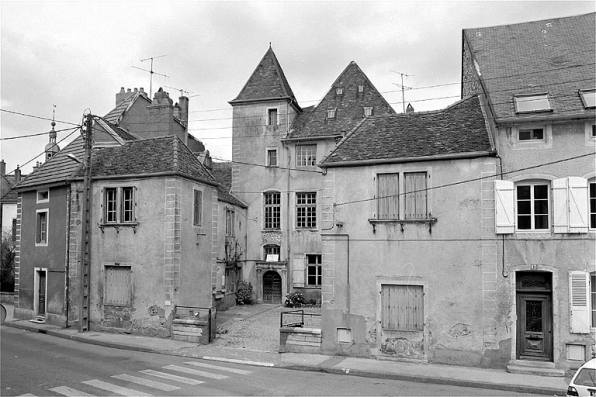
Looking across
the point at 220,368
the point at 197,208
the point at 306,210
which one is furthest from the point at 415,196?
the point at 306,210

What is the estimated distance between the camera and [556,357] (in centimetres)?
1458

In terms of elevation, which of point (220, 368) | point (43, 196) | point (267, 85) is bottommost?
point (220, 368)

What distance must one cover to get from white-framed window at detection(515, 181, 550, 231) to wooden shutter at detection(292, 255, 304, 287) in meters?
17.1

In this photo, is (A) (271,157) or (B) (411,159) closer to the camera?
(B) (411,159)

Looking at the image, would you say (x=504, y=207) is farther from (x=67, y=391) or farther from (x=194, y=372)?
(x=67, y=391)

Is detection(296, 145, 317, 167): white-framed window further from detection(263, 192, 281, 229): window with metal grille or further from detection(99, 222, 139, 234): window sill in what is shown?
detection(99, 222, 139, 234): window sill

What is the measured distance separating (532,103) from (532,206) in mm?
3129

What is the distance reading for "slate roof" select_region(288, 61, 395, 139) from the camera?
31219 mm

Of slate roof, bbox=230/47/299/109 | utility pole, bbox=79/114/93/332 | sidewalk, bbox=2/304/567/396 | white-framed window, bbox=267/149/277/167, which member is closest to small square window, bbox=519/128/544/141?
sidewalk, bbox=2/304/567/396

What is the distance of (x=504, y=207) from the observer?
15273 millimetres

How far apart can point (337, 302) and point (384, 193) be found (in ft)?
13.0

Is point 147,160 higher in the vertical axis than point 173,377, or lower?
higher

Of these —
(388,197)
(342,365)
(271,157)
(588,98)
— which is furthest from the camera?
(271,157)

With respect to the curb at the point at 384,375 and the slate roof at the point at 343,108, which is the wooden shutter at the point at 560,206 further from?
the slate roof at the point at 343,108
